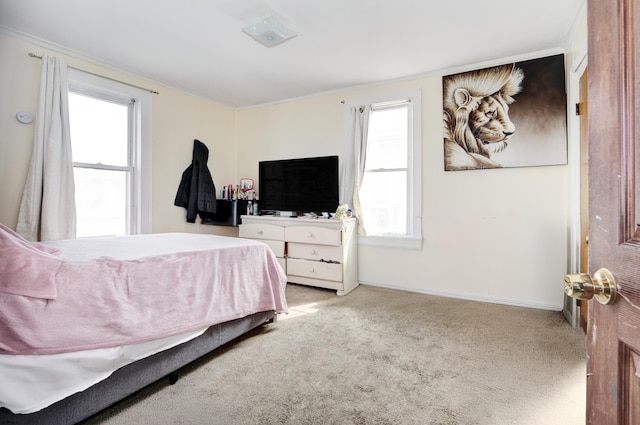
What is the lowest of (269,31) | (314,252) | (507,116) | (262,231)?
(314,252)

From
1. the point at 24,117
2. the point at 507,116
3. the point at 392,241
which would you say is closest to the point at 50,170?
the point at 24,117

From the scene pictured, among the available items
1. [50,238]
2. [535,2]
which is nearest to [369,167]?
[535,2]

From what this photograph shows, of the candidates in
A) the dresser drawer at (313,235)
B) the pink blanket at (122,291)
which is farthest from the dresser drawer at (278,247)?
the pink blanket at (122,291)

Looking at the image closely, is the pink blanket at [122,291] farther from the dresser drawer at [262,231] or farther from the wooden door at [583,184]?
the wooden door at [583,184]

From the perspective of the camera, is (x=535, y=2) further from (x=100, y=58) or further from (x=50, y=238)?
(x=50, y=238)

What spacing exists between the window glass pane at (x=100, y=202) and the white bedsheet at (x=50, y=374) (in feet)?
7.48

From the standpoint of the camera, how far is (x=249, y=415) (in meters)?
1.48

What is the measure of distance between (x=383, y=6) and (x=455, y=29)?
2.38 feet

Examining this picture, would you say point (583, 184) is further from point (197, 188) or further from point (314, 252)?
point (197, 188)

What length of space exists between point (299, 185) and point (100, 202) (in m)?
2.20

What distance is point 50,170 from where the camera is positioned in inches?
106

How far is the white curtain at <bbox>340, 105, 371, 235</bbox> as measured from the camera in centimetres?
372

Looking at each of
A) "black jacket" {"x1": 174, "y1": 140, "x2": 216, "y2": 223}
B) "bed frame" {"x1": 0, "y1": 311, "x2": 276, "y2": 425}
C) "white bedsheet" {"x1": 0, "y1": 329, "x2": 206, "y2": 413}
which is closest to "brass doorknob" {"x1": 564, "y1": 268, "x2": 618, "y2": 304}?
"white bedsheet" {"x1": 0, "y1": 329, "x2": 206, "y2": 413}

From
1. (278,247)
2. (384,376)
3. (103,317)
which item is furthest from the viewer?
(278,247)
